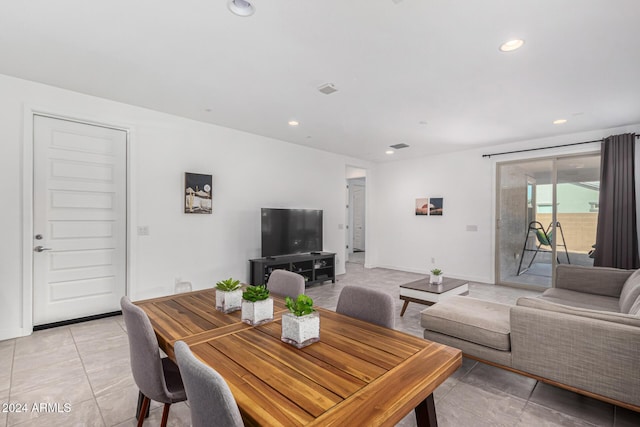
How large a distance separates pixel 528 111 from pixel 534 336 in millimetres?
3055

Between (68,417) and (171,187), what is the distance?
9.23ft

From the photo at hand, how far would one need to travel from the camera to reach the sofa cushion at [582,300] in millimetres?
2842

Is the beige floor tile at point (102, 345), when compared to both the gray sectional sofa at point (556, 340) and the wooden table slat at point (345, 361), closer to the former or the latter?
the wooden table slat at point (345, 361)

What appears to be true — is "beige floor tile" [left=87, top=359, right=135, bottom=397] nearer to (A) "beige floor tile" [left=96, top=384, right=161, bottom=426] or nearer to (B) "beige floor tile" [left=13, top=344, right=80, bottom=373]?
(A) "beige floor tile" [left=96, top=384, right=161, bottom=426]

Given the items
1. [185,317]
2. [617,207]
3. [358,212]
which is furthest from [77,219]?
[358,212]

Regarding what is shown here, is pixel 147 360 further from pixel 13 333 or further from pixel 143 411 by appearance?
pixel 13 333

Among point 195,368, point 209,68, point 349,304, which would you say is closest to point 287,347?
point 195,368

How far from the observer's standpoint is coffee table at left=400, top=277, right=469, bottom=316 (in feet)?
11.6

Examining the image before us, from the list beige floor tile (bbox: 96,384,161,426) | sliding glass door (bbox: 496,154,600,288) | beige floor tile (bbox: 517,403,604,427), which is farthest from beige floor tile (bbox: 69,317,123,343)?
sliding glass door (bbox: 496,154,600,288)

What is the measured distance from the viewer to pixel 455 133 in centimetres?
487

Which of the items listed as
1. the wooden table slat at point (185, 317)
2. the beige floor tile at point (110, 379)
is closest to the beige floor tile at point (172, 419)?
the beige floor tile at point (110, 379)

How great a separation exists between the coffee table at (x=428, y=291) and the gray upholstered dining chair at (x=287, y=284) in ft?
6.55

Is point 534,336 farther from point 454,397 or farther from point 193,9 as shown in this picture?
point 193,9

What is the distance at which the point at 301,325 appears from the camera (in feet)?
4.35
